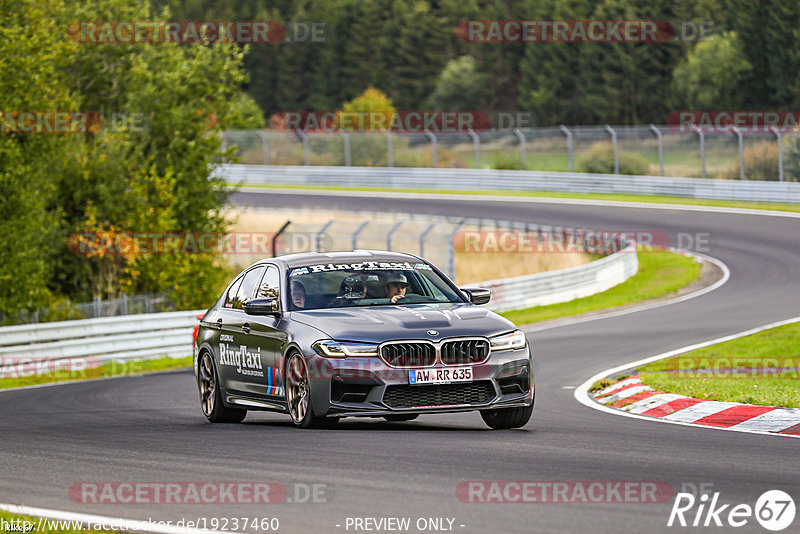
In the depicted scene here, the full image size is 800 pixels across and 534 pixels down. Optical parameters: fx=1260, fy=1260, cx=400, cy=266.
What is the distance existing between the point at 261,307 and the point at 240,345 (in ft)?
2.67

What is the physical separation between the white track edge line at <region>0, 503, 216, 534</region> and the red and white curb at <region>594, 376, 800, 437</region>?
17.3ft

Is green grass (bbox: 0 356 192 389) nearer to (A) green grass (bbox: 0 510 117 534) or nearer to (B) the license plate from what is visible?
(B) the license plate

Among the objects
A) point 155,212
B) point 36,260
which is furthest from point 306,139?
point 36,260

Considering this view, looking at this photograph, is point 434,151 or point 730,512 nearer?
point 730,512

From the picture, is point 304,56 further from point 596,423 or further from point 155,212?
point 596,423

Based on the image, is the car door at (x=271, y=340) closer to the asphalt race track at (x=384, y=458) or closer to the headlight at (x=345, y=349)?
the asphalt race track at (x=384, y=458)

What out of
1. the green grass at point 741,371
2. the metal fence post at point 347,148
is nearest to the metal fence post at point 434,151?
the metal fence post at point 347,148

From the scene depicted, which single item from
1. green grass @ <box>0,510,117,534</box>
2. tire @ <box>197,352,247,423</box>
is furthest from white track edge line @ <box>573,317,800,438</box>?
A: green grass @ <box>0,510,117,534</box>

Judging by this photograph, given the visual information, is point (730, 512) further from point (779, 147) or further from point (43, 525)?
point (779, 147)

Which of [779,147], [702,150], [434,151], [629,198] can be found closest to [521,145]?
[434,151]

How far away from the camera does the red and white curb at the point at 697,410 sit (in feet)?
33.6

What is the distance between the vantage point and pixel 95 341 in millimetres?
21875

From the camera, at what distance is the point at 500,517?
21.0 feet

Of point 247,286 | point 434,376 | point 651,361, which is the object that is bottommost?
point 651,361
